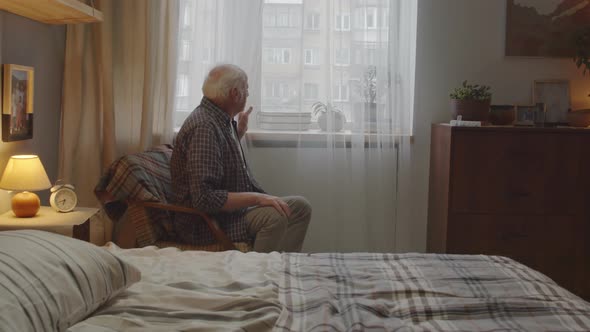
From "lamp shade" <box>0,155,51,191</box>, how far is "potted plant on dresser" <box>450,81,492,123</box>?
2371 mm

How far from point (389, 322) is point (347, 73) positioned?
2.71 m

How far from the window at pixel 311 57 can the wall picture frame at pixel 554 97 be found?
1.42 m

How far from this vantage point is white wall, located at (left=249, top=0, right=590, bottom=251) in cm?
431

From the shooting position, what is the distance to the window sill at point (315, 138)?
13.9ft

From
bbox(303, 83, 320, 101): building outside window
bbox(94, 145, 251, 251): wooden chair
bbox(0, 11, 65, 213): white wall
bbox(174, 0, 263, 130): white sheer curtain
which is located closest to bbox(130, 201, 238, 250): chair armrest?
bbox(94, 145, 251, 251): wooden chair

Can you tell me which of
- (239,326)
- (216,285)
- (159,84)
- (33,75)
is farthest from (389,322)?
(159,84)

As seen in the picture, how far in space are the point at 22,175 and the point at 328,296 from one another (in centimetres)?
177

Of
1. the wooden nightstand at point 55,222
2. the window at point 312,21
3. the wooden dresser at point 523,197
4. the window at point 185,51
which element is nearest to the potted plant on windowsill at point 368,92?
the window at point 312,21

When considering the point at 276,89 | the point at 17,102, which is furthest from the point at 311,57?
the point at 17,102

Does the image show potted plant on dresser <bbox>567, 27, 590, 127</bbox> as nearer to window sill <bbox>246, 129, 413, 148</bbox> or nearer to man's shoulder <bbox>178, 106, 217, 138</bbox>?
window sill <bbox>246, 129, 413, 148</bbox>

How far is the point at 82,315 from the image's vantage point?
62.7 inches

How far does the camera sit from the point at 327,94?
4238mm

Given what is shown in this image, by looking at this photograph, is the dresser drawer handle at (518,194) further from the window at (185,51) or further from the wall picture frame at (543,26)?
the window at (185,51)

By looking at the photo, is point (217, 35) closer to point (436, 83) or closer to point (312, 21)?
point (312, 21)
